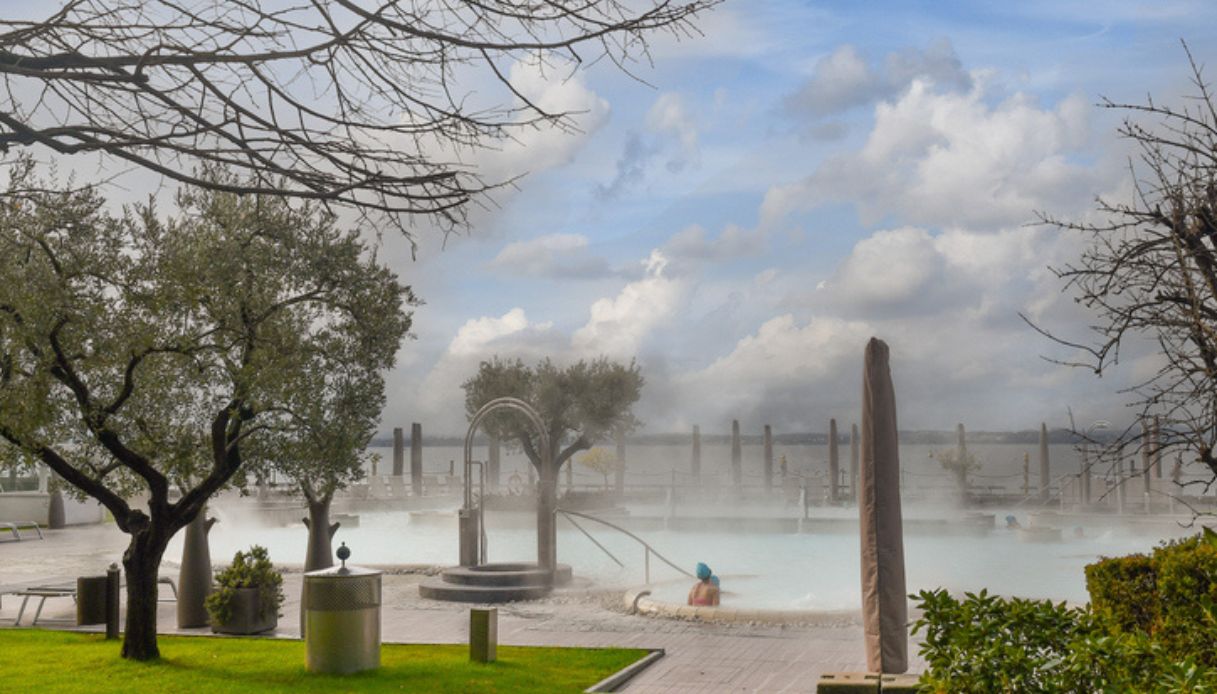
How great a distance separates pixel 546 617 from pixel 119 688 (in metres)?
5.41

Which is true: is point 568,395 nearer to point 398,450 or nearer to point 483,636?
point 398,450

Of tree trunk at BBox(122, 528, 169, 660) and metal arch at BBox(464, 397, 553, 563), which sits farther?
metal arch at BBox(464, 397, 553, 563)

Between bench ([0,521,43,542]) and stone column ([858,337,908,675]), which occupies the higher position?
stone column ([858,337,908,675])

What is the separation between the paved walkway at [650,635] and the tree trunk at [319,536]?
24.1 inches

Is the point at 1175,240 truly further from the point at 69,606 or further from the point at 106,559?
the point at 106,559

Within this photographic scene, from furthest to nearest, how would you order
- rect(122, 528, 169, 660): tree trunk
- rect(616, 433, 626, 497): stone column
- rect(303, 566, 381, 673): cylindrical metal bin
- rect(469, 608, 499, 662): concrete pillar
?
rect(616, 433, 626, 497): stone column, rect(122, 528, 169, 660): tree trunk, rect(469, 608, 499, 662): concrete pillar, rect(303, 566, 381, 673): cylindrical metal bin

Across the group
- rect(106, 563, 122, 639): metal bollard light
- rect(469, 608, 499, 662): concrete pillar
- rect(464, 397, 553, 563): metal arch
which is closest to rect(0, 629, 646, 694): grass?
rect(469, 608, 499, 662): concrete pillar

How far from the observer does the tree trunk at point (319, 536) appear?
1474cm

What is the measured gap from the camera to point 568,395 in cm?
3916

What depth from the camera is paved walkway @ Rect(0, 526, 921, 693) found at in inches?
380

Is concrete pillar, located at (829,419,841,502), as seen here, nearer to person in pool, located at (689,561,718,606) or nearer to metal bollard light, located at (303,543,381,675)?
person in pool, located at (689,561,718,606)

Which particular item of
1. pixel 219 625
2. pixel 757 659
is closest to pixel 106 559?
pixel 219 625

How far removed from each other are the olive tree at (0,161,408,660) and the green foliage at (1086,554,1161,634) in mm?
6631

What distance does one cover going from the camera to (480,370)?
39.7 m
